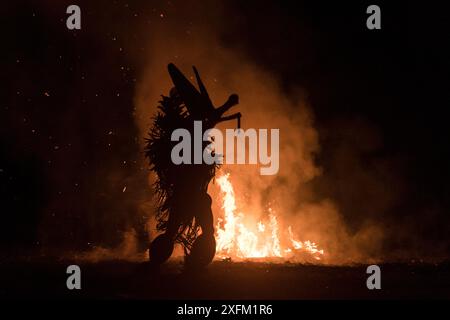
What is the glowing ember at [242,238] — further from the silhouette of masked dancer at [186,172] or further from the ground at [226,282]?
the silhouette of masked dancer at [186,172]

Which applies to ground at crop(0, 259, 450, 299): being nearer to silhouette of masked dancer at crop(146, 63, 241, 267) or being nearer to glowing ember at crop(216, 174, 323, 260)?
silhouette of masked dancer at crop(146, 63, 241, 267)

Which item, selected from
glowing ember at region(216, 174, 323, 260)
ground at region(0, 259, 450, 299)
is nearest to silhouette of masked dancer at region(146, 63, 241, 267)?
ground at region(0, 259, 450, 299)

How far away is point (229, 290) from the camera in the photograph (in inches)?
510

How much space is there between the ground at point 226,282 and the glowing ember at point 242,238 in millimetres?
3993

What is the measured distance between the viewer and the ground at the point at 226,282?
41.0 feet

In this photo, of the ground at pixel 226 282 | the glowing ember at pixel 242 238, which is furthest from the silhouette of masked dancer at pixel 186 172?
the glowing ember at pixel 242 238

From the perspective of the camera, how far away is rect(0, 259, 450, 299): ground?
12.5m

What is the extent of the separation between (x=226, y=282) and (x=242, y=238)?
866 centimetres

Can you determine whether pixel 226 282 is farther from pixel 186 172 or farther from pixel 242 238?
pixel 242 238

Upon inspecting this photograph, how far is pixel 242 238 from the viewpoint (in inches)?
899

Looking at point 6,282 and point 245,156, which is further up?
point 245,156
